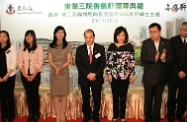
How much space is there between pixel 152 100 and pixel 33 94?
71.1 inches

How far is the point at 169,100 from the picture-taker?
3818 mm

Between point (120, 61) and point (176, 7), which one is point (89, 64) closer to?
point (120, 61)

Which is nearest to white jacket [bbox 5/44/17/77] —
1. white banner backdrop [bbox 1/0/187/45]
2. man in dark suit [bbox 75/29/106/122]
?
white banner backdrop [bbox 1/0/187/45]

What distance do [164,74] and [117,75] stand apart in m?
0.69

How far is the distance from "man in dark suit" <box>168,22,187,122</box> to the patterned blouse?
0.68 metres

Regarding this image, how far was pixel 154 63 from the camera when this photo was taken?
3535 mm

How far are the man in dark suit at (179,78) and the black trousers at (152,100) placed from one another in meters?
0.27

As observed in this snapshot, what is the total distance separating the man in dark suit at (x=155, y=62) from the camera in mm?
3521

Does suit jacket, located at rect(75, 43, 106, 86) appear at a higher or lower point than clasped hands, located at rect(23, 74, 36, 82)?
higher

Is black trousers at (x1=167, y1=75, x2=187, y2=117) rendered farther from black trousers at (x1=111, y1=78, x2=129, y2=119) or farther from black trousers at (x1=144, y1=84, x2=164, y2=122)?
black trousers at (x1=111, y1=78, x2=129, y2=119)

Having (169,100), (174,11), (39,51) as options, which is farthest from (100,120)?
(174,11)

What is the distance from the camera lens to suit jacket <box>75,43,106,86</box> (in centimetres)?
362

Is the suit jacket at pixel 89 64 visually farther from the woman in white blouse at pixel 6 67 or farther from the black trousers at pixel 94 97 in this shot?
the woman in white blouse at pixel 6 67

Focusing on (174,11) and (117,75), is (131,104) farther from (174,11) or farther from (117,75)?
(174,11)
